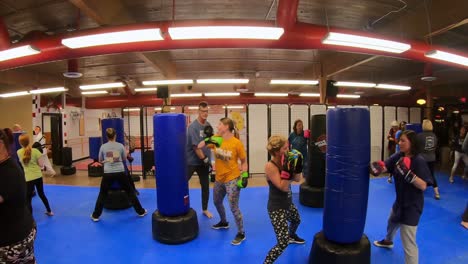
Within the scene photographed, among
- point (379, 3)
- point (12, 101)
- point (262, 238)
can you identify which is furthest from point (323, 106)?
point (12, 101)

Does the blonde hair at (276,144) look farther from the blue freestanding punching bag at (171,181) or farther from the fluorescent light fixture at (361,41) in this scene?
the fluorescent light fixture at (361,41)

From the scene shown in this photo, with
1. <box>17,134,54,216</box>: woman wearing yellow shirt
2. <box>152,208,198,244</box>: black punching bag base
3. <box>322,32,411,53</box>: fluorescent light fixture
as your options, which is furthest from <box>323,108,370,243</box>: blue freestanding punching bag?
<box>17,134,54,216</box>: woman wearing yellow shirt

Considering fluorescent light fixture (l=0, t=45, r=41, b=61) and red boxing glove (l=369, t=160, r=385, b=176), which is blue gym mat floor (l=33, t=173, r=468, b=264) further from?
fluorescent light fixture (l=0, t=45, r=41, b=61)

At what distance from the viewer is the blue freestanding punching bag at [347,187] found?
2.41 metres

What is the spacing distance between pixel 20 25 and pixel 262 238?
20.8ft

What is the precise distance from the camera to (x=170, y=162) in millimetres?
3328

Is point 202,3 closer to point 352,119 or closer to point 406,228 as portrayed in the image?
point 352,119

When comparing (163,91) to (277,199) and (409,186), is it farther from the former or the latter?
(409,186)

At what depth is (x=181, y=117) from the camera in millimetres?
3367

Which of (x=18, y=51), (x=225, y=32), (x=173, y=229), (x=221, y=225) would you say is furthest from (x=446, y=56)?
(x=18, y=51)

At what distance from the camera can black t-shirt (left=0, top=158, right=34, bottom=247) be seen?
1.67 m

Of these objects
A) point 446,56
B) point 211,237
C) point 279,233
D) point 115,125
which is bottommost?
point 211,237

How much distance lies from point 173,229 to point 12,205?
74.5 inches

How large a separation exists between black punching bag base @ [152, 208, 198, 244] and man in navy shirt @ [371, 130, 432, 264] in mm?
2314
